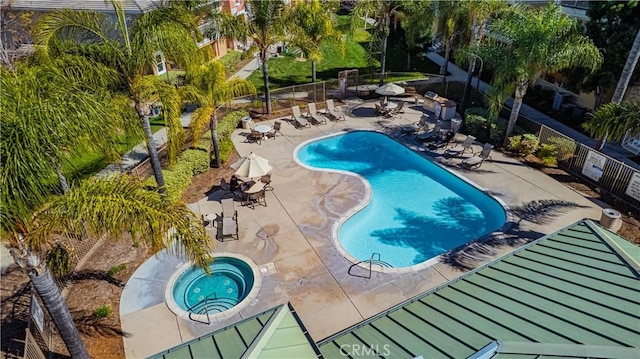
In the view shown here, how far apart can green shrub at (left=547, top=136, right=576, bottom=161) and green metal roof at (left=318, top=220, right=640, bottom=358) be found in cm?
1098

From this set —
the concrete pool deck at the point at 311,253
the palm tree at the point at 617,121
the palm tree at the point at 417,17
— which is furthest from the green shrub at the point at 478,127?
the palm tree at the point at 417,17

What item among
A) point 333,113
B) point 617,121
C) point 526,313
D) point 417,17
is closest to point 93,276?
point 526,313

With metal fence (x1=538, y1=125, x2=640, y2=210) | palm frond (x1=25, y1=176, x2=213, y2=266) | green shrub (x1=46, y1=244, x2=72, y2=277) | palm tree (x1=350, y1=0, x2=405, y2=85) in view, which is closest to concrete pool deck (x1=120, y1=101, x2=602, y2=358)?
metal fence (x1=538, y1=125, x2=640, y2=210)

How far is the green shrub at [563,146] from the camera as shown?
62.8 ft

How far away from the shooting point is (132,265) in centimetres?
1383

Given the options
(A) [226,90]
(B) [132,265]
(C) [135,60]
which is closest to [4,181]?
(C) [135,60]

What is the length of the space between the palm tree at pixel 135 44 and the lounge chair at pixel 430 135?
14.1 m

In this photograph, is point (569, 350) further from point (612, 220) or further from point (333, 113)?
point (333, 113)

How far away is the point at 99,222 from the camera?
24.4ft

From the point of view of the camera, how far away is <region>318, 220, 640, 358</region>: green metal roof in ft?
22.1

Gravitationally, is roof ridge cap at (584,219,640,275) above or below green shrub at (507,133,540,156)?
above

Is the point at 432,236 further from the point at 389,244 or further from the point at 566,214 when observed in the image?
the point at 566,214

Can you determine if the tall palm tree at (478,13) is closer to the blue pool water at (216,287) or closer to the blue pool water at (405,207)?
the blue pool water at (405,207)

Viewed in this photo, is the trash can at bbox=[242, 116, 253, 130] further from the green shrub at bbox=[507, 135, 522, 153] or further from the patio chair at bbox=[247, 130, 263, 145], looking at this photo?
the green shrub at bbox=[507, 135, 522, 153]
